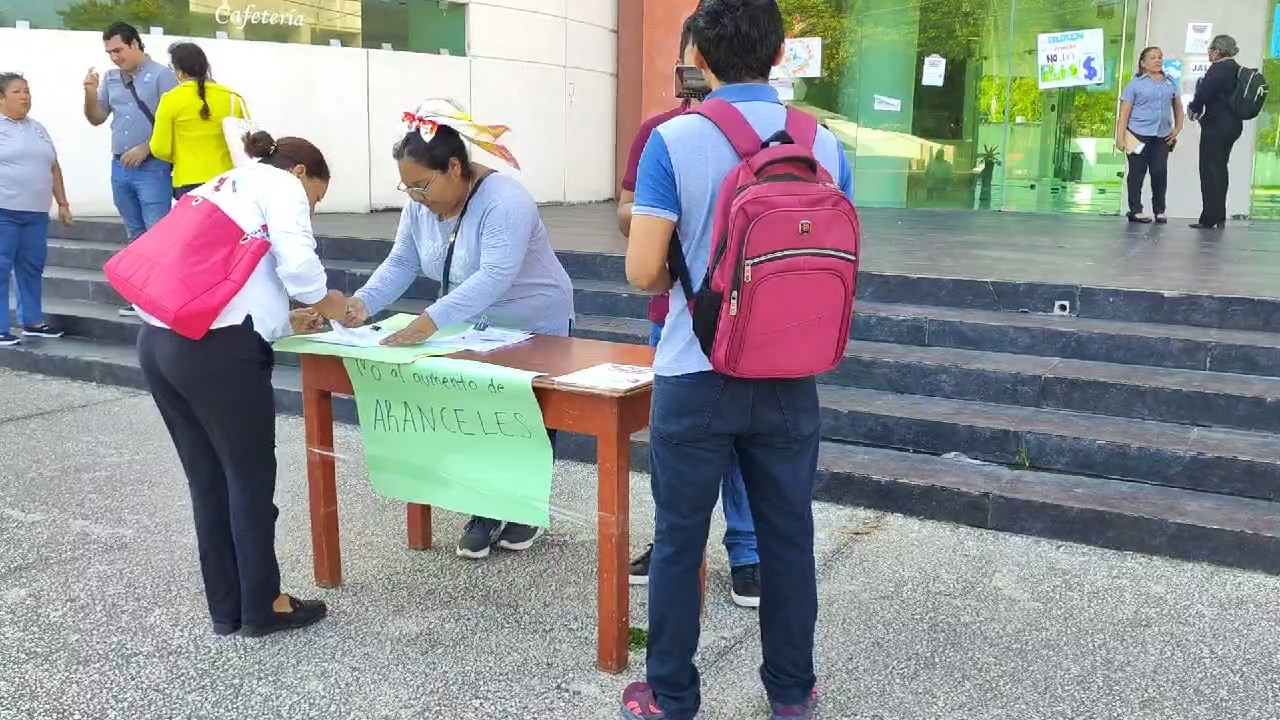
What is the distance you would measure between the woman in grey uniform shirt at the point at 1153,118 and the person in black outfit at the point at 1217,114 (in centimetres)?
37

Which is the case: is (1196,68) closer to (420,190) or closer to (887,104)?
(887,104)

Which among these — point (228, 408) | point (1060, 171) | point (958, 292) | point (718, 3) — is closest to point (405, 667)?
point (228, 408)

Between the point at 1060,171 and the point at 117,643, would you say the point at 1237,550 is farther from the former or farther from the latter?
the point at 1060,171

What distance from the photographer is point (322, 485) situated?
373 cm

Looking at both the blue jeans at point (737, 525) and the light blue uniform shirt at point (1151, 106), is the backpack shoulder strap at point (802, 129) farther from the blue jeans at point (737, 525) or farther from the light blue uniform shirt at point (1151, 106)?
the light blue uniform shirt at point (1151, 106)

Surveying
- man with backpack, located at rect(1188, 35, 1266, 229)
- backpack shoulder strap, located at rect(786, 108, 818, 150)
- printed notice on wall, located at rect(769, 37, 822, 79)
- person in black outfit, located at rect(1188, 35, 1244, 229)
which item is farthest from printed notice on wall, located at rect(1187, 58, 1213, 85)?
backpack shoulder strap, located at rect(786, 108, 818, 150)

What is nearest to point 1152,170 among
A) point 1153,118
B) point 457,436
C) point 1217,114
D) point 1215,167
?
point 1153,118

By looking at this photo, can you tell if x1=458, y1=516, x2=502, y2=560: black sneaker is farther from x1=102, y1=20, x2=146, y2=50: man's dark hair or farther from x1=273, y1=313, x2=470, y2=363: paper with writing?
x1=102, y1=20, x2=146, y2=50: man's dark hair

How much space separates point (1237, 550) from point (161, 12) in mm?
9497

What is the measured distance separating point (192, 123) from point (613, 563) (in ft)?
16.6

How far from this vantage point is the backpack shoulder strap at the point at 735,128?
8.00 feet

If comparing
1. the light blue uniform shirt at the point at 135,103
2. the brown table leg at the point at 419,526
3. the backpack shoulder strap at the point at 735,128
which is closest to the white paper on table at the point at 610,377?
the backpack shoulder strap at the point at 735,128

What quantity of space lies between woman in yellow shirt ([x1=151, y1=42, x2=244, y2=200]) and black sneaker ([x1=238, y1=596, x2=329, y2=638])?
416 cm

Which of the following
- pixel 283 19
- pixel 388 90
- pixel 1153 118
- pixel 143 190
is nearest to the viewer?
pixel 143 190
